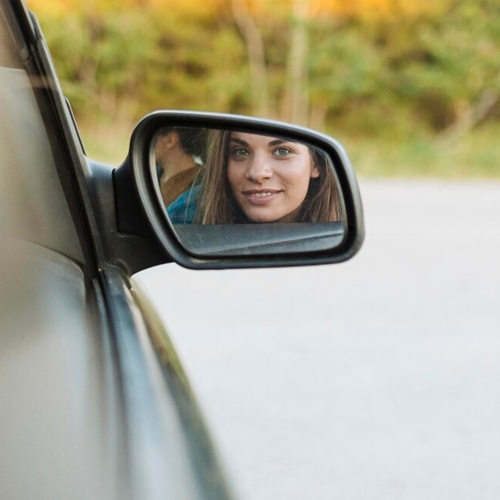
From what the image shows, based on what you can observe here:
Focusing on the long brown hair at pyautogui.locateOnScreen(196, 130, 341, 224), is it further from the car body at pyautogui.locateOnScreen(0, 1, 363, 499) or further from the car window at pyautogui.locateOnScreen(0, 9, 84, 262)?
the car window at pyautogui.locateOnScreen(0, 9, 84, 262)

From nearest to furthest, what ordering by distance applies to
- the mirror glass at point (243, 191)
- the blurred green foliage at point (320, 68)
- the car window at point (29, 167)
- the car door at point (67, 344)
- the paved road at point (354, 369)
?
the car door at point (67, 344)
the car window at point (29, 167)
the mirror glass at point (243, 191)
the paved road at point (354, 369)
the blurred green foliage at point (320, 68)

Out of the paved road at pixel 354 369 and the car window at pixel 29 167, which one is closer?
the car window at pixel 29 167

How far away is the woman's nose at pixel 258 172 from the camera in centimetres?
152

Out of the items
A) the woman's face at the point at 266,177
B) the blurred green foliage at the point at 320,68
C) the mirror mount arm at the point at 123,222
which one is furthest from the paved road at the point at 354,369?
the blurred green foliage at the point at 320,68

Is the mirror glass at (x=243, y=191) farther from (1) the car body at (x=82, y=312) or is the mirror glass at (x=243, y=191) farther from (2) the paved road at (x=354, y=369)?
(2) the paved road at (x=354, y=369)

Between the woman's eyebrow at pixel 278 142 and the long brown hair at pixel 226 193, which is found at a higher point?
the woman's eyebrow at pixel 278 142

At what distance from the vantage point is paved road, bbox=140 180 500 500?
3.73 meters

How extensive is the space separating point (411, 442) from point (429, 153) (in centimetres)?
1245

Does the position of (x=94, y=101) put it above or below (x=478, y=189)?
above

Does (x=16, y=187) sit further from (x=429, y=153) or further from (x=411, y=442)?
(x=429, y=153)

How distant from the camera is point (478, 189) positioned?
1365 centimetres

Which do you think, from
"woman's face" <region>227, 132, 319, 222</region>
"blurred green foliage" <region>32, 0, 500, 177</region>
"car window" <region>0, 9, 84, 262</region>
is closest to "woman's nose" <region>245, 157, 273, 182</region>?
"woman's face" <region>227, 132, 319, 222</region>

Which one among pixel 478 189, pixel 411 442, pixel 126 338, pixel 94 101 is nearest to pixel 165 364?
pixel 126 338

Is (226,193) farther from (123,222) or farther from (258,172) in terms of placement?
(123,222)
